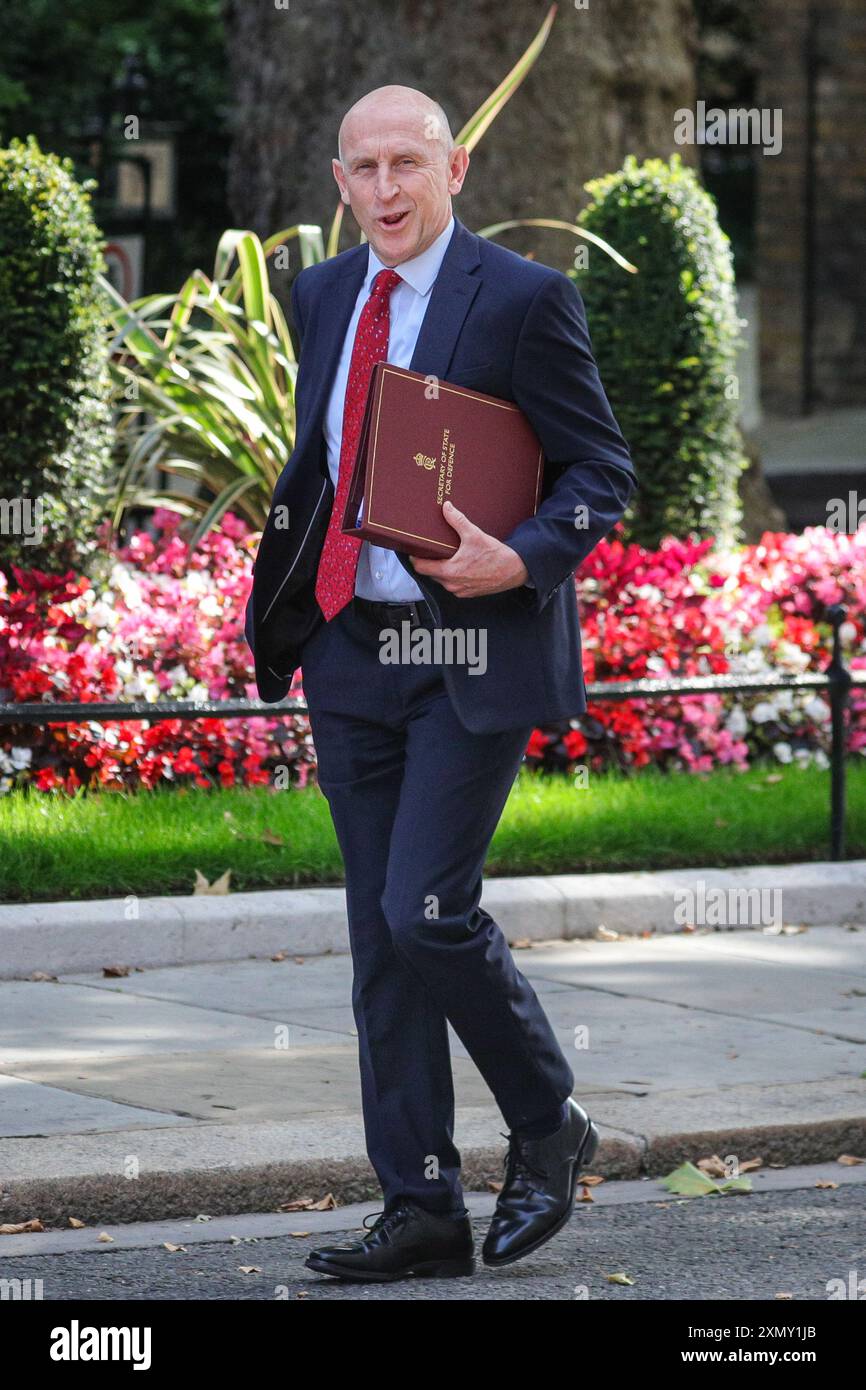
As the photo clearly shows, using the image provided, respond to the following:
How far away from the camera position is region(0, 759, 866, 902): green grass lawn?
756cm

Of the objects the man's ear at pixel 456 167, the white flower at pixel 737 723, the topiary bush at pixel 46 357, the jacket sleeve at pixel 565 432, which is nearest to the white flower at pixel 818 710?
the white flower at pixel 737 723

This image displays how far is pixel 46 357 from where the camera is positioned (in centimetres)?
931

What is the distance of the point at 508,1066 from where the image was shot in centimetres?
445

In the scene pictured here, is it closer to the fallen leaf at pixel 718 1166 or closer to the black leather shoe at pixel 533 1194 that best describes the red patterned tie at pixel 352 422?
the black leather shoe at pixel 533 1194

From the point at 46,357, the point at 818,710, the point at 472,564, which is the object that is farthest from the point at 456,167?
the point at 818,710

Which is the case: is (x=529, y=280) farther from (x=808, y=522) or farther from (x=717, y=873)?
(x=808, y=522)

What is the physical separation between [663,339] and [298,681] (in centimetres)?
286

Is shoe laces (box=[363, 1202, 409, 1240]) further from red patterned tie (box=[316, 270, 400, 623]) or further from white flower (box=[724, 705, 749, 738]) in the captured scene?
white flower (box=[724, 705, 749, 738])

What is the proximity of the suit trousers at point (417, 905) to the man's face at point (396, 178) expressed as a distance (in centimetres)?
71

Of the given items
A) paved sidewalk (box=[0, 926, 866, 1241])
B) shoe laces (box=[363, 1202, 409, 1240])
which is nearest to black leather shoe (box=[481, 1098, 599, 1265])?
shoe laces (box=[363, 1202, 409, 1240])

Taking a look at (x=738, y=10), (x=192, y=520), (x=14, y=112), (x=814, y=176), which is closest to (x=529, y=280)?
(x=192, y=520)

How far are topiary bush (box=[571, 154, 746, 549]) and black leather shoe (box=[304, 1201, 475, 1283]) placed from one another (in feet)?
21.6

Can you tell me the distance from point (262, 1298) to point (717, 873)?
4.00 meters

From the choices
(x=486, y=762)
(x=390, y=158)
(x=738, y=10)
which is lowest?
(x=486, y=762)
